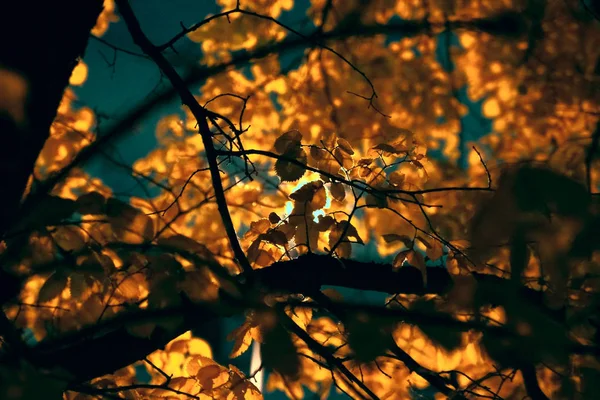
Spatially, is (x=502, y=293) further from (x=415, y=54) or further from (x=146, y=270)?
(x=415, y=54)

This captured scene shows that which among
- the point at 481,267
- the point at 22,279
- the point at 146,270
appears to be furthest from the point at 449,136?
the point at 22,279

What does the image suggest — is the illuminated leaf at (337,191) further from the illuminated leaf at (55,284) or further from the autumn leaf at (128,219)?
the illuminated leaf at (55,284)

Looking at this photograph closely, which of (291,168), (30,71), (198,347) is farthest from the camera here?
(198,347)

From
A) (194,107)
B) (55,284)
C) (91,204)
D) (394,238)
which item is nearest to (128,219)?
(91,204)

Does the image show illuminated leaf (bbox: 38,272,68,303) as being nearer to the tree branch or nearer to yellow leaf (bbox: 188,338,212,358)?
the tree branch

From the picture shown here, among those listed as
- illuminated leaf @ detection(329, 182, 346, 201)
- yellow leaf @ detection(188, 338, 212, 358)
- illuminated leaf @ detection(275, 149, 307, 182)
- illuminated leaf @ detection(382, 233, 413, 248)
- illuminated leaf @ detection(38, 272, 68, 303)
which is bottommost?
illuminated leaf @ detection(38, 272, 68, 303)

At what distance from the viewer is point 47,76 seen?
1.26 m

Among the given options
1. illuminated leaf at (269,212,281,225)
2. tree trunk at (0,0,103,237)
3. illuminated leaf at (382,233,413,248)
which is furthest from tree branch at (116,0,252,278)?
illuminated leaf at (382,233,413,248)

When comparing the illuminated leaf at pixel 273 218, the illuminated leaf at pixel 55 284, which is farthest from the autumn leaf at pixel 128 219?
the illuminated leaf at pixel 273 218

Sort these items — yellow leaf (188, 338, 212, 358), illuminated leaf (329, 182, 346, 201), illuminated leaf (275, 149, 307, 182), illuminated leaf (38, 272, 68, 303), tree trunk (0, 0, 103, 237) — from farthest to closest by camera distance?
yellow leaf (188, 338, 212, 358)
illuminated leaf (329, 182, 346, 201)
illuminated leaf (275, 149, 307, 182)
illuminated leaf (38, 272, 68, 303)
tree trunk (0, 0, 103, 237)

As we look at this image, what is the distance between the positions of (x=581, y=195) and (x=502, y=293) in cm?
26

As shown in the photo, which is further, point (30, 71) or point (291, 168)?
point (291, 168)

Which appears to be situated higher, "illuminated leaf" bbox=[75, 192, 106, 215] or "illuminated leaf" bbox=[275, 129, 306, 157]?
"illuminated leaf" bbox=[275, 129, 306, 157]

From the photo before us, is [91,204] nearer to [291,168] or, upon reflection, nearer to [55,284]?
[55,284]
